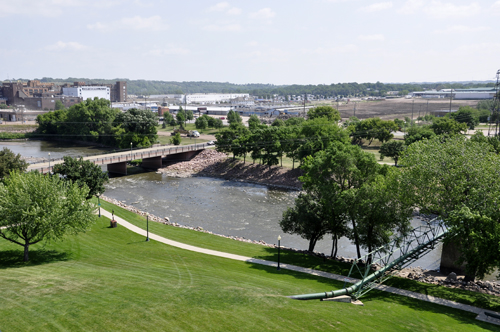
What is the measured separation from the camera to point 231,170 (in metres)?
72.9

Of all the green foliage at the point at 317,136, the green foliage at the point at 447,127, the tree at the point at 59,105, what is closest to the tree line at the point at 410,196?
the green foliage at the point at 317,136

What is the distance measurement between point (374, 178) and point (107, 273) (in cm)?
1891

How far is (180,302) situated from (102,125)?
9473 centimetres

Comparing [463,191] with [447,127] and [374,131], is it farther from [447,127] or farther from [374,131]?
[447,127]

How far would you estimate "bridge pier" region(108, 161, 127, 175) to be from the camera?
72.2 m

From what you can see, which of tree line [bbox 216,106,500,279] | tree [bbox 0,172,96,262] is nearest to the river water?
tree line [bbox 216,106,500,279]

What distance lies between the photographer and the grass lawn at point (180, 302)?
16.2 meters

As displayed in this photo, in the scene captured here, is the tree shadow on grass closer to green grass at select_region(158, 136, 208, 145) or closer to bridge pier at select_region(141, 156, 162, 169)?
bridge pier at select_region(141, 156, 162, 169)

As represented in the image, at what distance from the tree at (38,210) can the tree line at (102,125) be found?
58326 mm

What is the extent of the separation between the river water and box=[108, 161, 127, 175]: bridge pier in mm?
2541

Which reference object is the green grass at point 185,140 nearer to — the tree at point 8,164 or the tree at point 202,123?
the tree at point 202,123

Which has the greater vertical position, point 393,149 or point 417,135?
point 417,135

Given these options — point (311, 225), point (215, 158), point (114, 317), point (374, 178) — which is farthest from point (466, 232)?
point (215, 158)

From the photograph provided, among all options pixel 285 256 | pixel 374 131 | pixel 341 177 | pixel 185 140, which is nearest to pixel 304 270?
pixel 285 256
